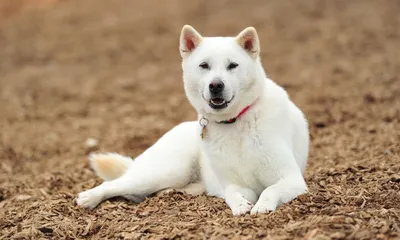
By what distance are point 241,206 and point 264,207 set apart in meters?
0.21

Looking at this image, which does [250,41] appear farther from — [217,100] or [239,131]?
[239,131]

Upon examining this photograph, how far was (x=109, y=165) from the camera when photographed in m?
5.05

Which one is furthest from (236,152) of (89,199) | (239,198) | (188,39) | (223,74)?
(89,199)

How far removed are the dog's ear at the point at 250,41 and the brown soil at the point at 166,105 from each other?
115cm

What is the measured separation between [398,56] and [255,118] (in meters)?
7.41

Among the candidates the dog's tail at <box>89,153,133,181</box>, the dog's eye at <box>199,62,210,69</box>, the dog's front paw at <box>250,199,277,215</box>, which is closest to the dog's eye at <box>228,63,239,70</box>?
the dog's eye at <box>199,62,210,69</box>

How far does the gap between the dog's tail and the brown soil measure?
31cm

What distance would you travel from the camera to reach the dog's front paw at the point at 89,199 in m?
4.58

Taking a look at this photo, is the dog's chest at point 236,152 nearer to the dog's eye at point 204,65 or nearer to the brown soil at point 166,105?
the brown soil at point 166,105

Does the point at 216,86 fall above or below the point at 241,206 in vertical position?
above

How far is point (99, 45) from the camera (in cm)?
1390

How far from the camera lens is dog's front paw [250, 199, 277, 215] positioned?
382cm

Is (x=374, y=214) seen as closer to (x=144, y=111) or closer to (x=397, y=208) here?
(x=397, y=208)

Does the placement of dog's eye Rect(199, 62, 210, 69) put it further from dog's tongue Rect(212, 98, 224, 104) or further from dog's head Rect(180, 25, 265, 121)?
dog's tongue Rect(212, 98, 224, 104)
